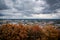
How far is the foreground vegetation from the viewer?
2.99 metres

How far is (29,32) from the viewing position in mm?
3037

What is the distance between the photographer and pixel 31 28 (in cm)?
304

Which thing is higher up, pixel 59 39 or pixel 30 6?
pixel 30 6

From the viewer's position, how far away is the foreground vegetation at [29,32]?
9.80 feet

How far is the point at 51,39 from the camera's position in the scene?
2.98m

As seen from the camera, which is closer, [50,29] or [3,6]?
[50,29]

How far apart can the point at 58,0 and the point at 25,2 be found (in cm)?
65

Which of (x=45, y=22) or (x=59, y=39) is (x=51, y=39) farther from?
(x=45, y=22)

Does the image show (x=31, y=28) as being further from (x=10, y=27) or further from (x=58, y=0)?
(x=58, y=0)

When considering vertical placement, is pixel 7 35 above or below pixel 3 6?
below

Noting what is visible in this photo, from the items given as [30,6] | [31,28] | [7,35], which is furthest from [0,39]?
[30,6]

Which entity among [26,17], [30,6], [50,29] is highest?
[30,6]

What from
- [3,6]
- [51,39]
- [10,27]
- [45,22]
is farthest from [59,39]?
[3,6]

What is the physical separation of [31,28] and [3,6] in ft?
2.39
